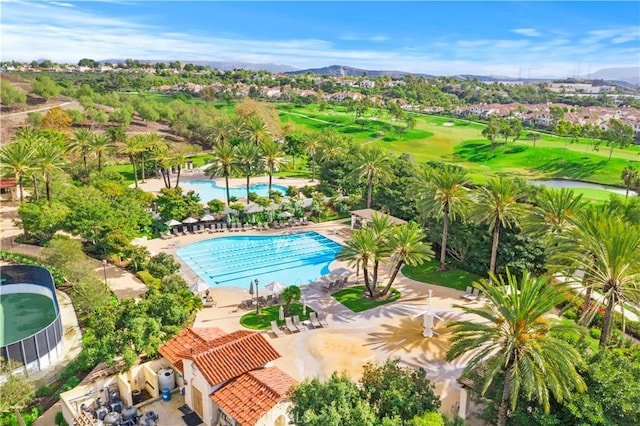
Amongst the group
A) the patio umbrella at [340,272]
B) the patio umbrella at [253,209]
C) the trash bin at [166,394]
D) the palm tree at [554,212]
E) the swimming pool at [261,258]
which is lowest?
the swimming pool at [261,258]

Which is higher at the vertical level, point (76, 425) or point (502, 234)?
point (502, 234)

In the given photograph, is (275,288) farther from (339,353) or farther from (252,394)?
(252,394)

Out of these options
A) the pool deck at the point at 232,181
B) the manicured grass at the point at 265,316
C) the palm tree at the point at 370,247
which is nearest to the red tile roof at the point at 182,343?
the manicured grass at the point at 265,316

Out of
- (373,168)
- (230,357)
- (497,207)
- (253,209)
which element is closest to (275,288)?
(230,357)

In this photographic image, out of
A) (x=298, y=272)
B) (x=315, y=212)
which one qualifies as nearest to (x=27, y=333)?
(x=298, y=272)

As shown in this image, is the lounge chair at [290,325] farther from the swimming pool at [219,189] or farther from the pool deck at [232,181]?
the pool deck at [232,181]

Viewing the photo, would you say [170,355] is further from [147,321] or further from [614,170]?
[614,170]
